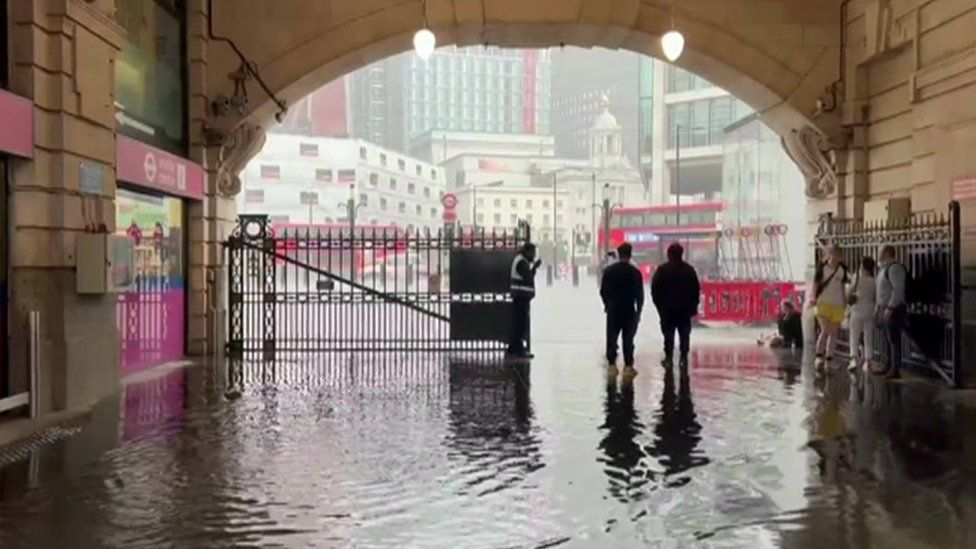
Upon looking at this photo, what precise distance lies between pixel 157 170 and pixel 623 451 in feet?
27.6

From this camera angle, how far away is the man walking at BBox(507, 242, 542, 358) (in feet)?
50.3

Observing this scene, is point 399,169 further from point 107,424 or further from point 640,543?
point 640,543

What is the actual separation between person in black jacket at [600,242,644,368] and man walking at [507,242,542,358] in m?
1.88

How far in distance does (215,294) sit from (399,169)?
41.2 metres

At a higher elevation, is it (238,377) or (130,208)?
(130,208)

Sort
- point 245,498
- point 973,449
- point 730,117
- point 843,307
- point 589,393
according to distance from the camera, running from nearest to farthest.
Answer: point 245,498
point 973,449
point 589,393
point 843,307
point 730,117

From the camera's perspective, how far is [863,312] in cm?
1348

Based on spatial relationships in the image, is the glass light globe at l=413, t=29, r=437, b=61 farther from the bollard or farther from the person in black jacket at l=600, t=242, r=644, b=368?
the bollard

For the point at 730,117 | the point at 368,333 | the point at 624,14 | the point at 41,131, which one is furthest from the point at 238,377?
the point at 730,117

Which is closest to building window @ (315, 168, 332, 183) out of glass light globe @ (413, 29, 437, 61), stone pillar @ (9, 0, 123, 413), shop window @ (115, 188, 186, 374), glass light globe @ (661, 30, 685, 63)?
shop window @ (115, 188, 186, 374)

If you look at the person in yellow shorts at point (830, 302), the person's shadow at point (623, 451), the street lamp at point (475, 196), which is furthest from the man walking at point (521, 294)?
the street lamp at point (475, 196)

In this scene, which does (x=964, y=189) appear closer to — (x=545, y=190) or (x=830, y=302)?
(x=830, y=302)

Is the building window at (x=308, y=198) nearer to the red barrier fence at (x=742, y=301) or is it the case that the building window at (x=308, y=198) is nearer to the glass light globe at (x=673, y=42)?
the red barrier fence at (x=742, y=301)

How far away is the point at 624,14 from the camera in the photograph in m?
16.1
